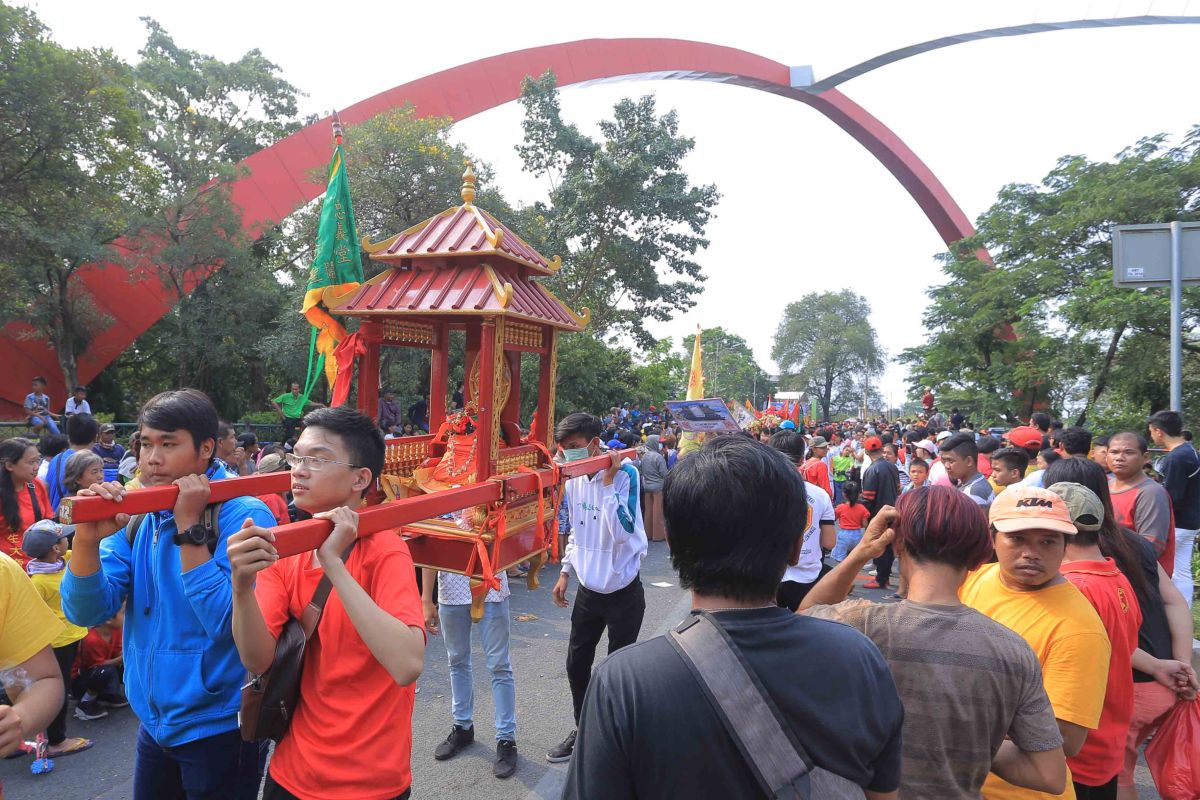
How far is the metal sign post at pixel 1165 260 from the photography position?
4.65 metres

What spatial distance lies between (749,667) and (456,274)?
306 cm

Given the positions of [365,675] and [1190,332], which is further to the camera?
[1190,332]

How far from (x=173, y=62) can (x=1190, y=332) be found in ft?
90.6

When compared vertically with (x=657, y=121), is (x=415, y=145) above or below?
below

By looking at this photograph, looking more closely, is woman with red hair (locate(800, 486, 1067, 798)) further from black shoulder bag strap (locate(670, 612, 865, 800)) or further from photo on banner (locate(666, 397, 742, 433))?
photo on banner (locate(666, 397, 742, 433))

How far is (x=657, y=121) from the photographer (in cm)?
1605

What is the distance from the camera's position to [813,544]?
4.54 meters

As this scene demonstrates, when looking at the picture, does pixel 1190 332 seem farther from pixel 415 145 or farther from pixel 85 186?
pixel 85 186

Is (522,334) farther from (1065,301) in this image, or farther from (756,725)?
(1065,301)

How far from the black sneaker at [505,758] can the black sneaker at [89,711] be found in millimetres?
2644

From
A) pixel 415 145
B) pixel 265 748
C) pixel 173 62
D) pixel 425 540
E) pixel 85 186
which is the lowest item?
pixel 265 748

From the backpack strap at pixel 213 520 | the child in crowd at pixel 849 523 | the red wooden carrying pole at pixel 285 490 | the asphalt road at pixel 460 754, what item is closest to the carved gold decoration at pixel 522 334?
the red wooden carrying pole at pixel 285 490

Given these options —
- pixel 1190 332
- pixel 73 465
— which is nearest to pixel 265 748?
pixel 73 465

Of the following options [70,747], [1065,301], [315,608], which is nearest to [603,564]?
[315,608]
